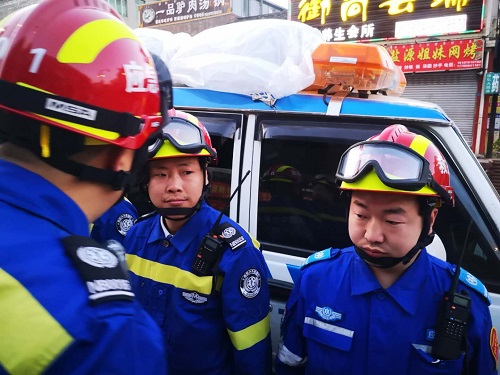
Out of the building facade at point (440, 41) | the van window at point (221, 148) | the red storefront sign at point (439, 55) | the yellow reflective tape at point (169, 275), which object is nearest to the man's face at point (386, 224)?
the yellow reflective tape at point (169, 275)

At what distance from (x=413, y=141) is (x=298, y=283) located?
2.34 ft

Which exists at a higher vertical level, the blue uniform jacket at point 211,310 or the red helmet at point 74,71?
the red helmet at point 74,71

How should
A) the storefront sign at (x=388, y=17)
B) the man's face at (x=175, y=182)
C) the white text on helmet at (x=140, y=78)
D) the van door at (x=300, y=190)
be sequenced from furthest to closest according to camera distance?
the storefront sign at (x=388, y=17), the van door at (x=300, y=190), the man's face at (x=175, y=182), the white text on helmet at (x=140, y=78)

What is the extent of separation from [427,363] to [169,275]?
3.47 ft

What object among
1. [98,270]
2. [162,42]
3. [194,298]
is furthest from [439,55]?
[98,270]

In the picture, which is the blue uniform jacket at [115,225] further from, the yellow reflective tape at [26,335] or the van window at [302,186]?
the yellow reflective tape at [26,335]

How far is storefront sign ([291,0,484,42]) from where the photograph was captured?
11.8 m

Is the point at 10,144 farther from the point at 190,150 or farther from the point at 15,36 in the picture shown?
the point at 190,150

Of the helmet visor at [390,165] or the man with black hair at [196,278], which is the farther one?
the man with black hair at [196,278]

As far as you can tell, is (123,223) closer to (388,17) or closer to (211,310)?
(211,310)

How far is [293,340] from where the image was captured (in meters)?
1.63

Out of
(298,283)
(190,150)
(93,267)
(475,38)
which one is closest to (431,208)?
(298,283)

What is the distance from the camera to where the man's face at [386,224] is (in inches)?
55.2

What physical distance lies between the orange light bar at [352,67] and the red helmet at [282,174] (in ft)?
1.76
